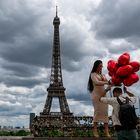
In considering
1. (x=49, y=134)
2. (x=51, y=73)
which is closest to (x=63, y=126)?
(x=49, y=134)

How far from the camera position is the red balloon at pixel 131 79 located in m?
8.16

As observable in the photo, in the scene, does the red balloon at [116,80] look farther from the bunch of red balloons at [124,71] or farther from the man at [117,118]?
the man at [117,118]

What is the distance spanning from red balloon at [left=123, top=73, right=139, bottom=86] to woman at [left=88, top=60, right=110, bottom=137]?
33.5 inches

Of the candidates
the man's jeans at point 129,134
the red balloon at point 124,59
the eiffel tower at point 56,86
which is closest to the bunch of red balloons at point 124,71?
the red balloon at point 124,59

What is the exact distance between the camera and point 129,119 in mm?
7195

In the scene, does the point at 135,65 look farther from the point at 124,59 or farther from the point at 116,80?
the point at 116,80

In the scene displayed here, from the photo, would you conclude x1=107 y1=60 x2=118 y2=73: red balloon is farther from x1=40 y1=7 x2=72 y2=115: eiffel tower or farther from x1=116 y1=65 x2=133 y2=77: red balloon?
x1=40 y1=7 x2=72 y2=115: eiffel tower

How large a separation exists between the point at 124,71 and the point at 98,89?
1.18 metres

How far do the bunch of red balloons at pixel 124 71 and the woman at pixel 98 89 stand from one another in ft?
2.18

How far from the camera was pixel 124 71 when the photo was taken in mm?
8172

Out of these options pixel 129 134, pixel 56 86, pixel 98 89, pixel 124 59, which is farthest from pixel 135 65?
pixel 56 86

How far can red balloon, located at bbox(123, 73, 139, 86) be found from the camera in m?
8.16

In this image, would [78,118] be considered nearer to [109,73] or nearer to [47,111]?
[109,73]

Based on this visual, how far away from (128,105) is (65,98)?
6428 centimetres
